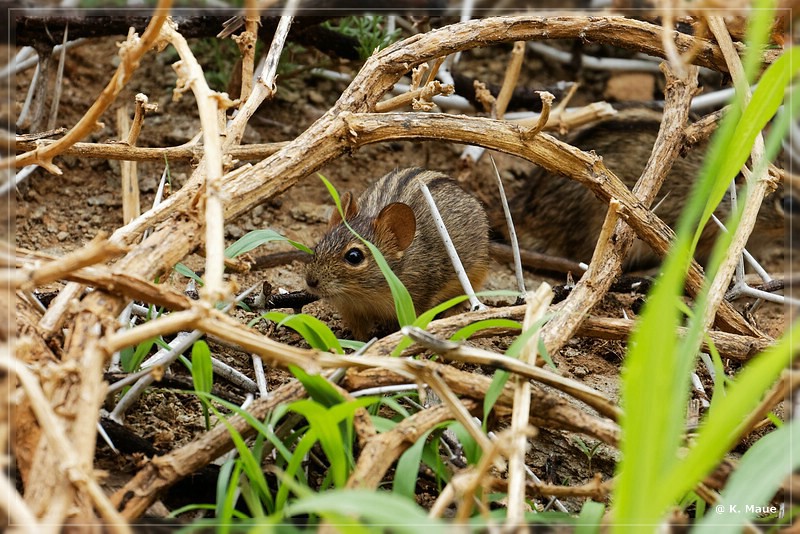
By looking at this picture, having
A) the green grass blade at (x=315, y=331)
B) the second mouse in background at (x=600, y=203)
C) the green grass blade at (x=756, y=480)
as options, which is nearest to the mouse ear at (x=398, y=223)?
the second mouse in background at (x=600, y=203)

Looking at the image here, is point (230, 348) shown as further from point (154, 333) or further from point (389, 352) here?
point (154, 333)

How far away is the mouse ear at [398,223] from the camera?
162 inches

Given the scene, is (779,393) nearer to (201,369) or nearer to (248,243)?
(201,369)

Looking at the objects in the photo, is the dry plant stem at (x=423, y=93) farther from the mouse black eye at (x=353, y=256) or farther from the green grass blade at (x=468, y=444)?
the green grass blade at (x=468, y=444)

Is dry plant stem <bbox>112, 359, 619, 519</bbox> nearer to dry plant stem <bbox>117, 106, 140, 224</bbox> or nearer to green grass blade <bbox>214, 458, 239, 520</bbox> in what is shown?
green grass blade <bbox>214, 458, 239, 520</bbox>

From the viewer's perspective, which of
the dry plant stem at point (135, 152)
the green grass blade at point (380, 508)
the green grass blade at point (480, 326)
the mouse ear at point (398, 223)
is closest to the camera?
the green grass blade at point (380, 508)

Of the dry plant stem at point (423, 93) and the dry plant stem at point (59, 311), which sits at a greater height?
the dry plant stem at point (423, 93)

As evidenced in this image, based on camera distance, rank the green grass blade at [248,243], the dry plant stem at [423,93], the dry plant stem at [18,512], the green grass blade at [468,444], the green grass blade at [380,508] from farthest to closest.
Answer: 1. the dry plant stem at [423,93]
2. the green grass blade at [248,243]
3. the green grass blade at [468,444]
4. the green grass blade at [380,508]
5. the dry plant stem at [18,512]

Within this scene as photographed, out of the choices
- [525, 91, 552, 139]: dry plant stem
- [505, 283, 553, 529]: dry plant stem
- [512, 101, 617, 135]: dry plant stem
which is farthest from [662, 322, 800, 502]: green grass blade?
[512, 101, 617, 135]: dry plant stem

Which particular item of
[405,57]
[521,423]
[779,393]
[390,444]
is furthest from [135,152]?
[779,393]

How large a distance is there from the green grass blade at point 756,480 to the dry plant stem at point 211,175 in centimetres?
114

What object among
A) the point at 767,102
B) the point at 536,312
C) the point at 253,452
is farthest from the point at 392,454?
the point at 767,102

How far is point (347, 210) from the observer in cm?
425

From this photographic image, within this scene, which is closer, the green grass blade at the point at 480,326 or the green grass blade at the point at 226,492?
the green grass blade at the point at 226,492
